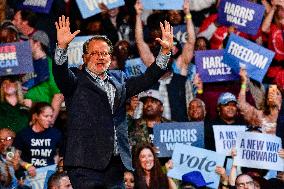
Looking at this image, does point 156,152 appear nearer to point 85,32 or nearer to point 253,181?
point 253,181

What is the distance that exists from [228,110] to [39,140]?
1974 mm

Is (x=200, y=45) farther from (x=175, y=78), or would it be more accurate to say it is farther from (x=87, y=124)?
(x=87, y=124)

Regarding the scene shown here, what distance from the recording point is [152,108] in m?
8.33

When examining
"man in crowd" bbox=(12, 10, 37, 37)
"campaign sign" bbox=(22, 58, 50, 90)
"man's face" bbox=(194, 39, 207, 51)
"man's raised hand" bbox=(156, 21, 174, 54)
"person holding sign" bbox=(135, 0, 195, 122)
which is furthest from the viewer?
"man in crowd" bbox=(12, 10, 37, 37)

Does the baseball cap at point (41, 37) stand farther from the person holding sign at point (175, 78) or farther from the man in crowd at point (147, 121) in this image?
the man in crowd at point (147, 121)

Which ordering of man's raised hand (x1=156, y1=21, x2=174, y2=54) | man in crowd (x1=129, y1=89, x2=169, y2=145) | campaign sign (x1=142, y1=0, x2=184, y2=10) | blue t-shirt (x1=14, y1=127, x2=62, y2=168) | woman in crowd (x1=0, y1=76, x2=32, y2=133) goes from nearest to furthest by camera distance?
man's raised hand (x1=156, y1=21, x2=174, y2=54)
blue t-shirt (x1=14, y1=127, x2=62, y2=168)
man in crowd (x1=129, y1=89, x2=169, y2=145)
woman in crowd (x1=0, y1=76, x2=32, y2=133)
campaign sign (x1=142, y1=0, x2=184, y2=10)

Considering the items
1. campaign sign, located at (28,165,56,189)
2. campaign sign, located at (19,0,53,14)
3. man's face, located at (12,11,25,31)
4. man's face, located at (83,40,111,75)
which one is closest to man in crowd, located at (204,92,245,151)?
campaign sign, located at (28,165,56,189)

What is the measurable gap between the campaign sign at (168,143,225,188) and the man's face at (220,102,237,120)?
0.55 m

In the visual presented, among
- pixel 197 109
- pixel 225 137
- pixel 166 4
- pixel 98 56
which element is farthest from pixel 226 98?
pixel 98 56

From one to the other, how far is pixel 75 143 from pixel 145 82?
0.59m

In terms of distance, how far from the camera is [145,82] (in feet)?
16.1

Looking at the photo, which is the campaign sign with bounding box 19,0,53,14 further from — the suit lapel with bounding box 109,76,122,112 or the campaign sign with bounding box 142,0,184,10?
the suit lapel with bounding box 109,76,122,112

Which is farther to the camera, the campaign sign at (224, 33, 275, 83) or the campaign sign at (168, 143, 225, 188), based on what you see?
the campaign sign at (224, 33, 275, 83)

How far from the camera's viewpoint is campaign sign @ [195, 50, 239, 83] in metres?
8.91
